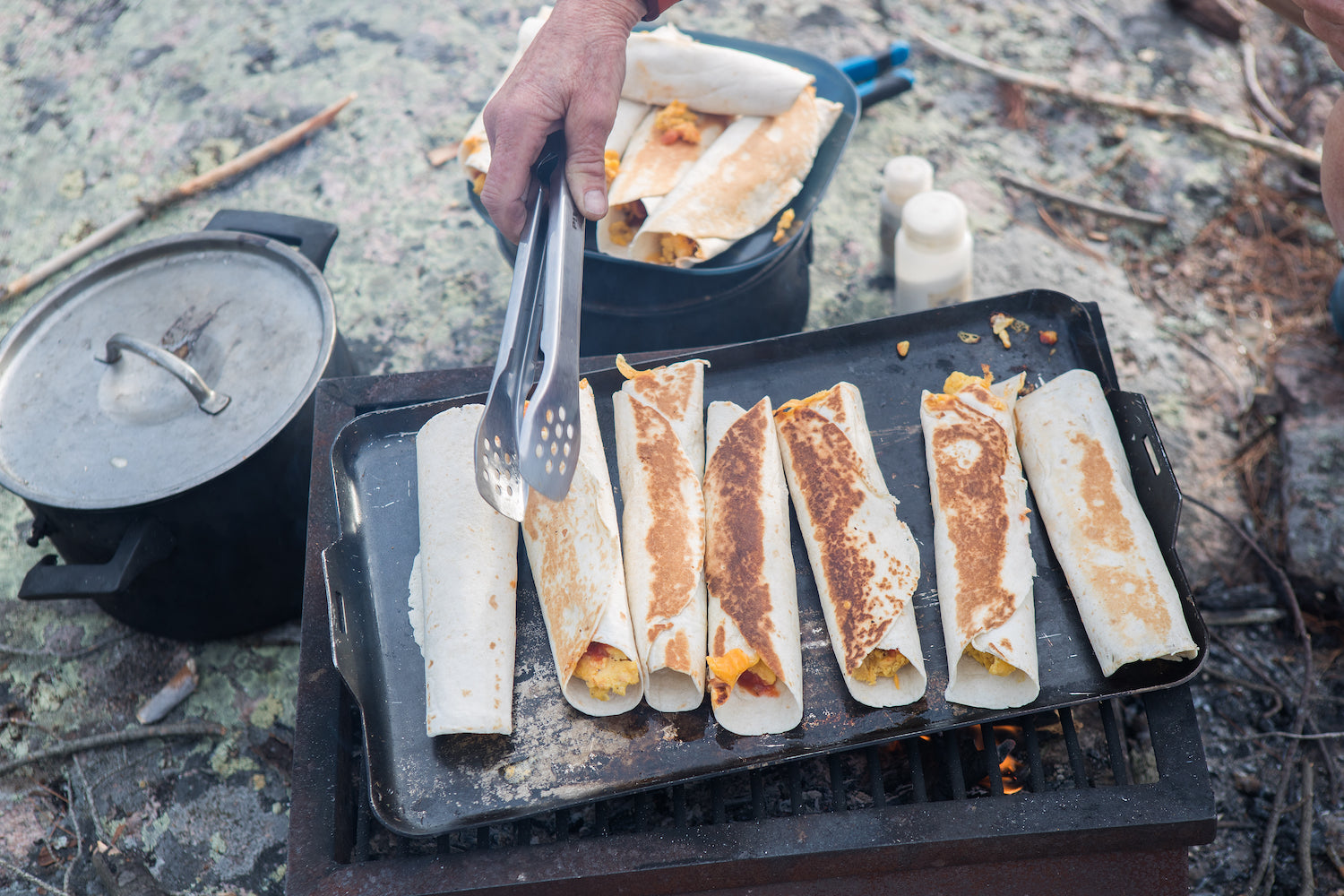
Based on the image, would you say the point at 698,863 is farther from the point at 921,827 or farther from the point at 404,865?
the point at 404,865

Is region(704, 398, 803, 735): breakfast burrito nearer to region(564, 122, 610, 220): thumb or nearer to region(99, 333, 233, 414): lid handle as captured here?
Answer: region(564, 122, 610, 220): thumb

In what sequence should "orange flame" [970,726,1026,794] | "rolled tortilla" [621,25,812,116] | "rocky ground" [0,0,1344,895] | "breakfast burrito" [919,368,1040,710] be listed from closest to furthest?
"breakfast burrito" [919,368,1040,710]
"orange flame" [970,726,1026,794]
"rocky ground" [0,0,1344,895]
"rolled tortilla" [621,25,812,116]

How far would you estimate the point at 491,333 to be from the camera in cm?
404

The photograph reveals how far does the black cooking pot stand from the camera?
241 centimetres

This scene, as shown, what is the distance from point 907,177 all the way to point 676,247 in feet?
4.36

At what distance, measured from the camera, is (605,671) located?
2.17 metres

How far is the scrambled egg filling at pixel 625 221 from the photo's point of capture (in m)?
3.09

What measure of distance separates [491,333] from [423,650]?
Result: 2.12 meters

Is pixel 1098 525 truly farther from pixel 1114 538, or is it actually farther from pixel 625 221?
pixel 625 221

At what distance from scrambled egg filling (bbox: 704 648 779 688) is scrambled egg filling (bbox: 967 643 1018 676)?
537 mm

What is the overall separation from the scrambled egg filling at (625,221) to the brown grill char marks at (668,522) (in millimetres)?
805

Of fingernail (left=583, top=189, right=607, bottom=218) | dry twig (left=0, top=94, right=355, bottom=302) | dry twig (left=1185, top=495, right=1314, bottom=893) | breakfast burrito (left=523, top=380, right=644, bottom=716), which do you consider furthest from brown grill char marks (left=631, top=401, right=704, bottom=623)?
dry twig (left=0, top=94, right=355, bottom=302)

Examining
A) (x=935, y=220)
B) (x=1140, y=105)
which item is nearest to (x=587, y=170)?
(x=935, y=220)

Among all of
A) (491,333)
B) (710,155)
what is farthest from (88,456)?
(710,155)
